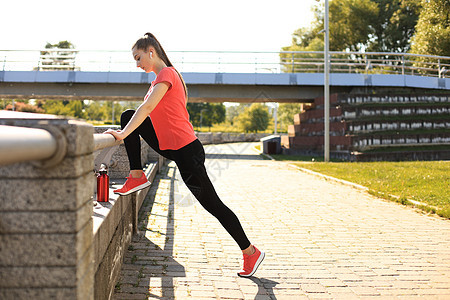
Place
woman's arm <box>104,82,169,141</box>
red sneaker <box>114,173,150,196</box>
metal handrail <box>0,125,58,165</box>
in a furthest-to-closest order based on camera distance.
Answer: red sneaker <box>114,173,150,196</box>, woman's arm <box>104,82,169,141</box>, metal handrail <box>0,125,58,165</box>

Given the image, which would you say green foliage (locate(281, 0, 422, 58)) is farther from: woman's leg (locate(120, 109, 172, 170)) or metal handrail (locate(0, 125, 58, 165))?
metal handrail (locate(0, 125, 58, 165))

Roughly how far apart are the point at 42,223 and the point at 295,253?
137 inches

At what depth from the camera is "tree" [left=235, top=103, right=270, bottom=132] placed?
79875mm

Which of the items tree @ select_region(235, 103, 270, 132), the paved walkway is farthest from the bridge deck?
tree @ select_region(235, 103, 270, 132)

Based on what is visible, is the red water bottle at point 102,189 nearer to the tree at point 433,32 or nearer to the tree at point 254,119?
the tree at point 433,32

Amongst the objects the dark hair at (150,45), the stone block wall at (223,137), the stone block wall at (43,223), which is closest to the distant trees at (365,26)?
the stone block wall at (223,137)

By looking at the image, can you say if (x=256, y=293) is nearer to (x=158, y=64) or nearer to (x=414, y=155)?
(x=158, y=64)

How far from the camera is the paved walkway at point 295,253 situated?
348 cm

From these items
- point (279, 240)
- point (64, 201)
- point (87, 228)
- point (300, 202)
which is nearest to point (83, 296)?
point (87, 228)

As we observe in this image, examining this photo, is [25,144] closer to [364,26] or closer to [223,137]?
[364,26]

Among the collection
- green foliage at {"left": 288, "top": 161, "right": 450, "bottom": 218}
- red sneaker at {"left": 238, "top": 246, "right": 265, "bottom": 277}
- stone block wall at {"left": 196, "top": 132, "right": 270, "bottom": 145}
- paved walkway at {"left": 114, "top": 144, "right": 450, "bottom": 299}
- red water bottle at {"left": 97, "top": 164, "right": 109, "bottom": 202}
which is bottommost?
paved walkway at {"left": 114, "top": 144, "right": 450, "bottom": 299}

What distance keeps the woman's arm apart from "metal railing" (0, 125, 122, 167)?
1.49 meters

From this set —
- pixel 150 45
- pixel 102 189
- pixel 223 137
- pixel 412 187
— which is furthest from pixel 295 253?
pixel 223 137

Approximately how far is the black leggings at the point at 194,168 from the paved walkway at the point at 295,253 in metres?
0.52
